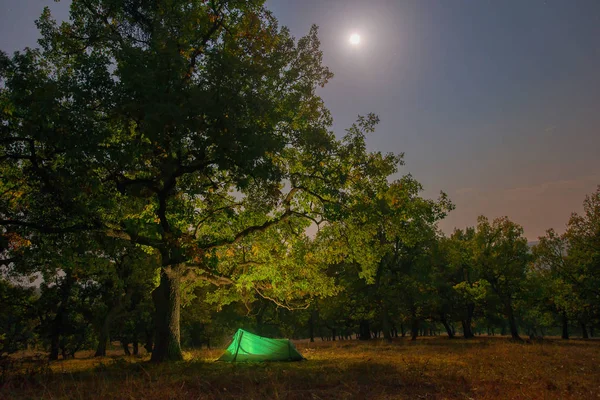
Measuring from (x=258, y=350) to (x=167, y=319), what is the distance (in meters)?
5.01

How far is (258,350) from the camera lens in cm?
1881

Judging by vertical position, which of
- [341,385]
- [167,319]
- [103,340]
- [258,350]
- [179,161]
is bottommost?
[103,340]

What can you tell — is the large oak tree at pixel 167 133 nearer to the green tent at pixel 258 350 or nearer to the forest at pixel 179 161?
the forest at pixel 179 161

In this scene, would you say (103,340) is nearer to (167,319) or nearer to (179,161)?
(167,319)

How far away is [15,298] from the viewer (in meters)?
30.4

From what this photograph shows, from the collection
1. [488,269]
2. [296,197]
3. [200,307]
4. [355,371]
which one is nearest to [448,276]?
[488,269]

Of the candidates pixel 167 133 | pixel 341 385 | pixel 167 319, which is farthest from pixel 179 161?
pixel 341 385

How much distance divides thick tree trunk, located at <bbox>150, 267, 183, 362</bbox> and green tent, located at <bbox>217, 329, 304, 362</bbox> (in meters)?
2.65

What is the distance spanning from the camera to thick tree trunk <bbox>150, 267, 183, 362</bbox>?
17188mm

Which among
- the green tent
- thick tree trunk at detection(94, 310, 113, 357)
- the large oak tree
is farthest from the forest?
thick tree trunk at detection(94, 310, 113, 357)

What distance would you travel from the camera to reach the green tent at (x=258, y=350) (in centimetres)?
1823

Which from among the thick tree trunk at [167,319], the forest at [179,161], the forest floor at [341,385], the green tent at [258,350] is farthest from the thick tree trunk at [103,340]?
the forest floor at [341,385]

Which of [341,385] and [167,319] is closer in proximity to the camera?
[341,385]

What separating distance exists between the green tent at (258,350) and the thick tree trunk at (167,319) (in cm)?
265
